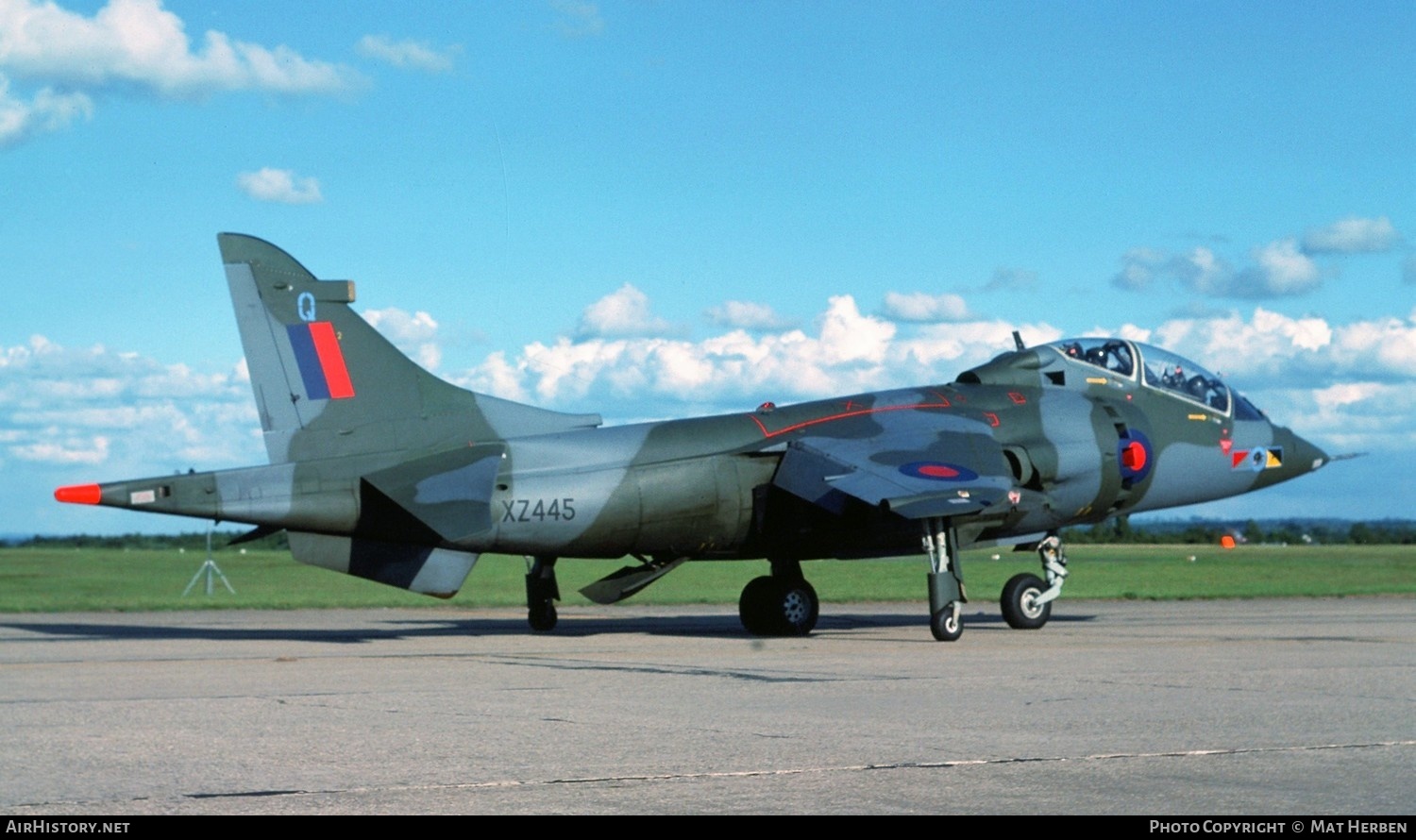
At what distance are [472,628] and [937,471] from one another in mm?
8602

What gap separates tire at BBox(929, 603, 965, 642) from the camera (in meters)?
20.7

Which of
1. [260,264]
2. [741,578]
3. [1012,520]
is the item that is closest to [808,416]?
[1012,520]

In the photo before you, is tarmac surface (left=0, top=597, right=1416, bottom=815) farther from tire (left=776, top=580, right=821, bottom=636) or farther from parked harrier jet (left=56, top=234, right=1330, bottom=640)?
parked harrier jet (left=56, top=234, right=1330, bottom=640)

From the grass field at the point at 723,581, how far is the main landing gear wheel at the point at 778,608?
11610 mm

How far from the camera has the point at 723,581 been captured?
45500 mm

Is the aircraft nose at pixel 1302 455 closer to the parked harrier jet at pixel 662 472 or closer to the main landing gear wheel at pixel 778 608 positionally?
the parked harrier jet at pixel 662 472

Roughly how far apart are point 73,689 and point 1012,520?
12.7m

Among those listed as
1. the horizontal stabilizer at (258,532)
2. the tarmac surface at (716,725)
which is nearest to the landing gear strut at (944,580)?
the tarmac surface at (716,725)

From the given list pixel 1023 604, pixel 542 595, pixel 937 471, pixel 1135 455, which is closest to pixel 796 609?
pixel 937 471

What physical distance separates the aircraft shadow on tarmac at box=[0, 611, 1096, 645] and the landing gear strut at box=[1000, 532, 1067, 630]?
0.87 metres

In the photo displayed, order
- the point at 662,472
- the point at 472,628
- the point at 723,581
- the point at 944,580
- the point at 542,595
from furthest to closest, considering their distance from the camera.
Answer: the point at 723,581 → the point at 472,628 → the point at 542,595 → the point at 662,472 → the point at 944,580

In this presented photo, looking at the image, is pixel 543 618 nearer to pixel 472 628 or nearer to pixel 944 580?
pixel 472 628
